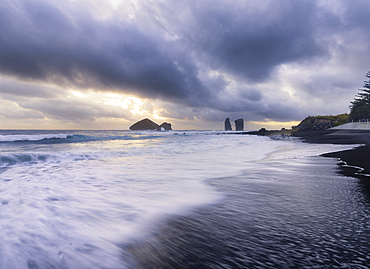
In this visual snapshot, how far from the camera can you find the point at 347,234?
1.91 meters

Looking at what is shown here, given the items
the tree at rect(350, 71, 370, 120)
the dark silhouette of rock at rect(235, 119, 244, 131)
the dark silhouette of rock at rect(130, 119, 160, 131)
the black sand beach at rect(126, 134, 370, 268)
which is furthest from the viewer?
the dark silhouette of rock at rect(130, 119, 160, 131)

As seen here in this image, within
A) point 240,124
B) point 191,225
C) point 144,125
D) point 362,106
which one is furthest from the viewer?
point 144,125

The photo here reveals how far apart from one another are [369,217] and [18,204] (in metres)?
5.63

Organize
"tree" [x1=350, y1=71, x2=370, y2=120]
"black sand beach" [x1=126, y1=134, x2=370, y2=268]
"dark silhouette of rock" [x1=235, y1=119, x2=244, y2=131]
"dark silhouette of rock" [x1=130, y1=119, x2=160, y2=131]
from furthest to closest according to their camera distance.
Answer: "dark silhouette of rock" [x1=130, y1=119, x2=160, y2=131]
"dark silhouette of rock" [x1=235, y1=119, x2=244, y2=131]
"tree" [x1=350, y1=71, x2=370, y2=120]
"black sand beach" [x1=126, y1=134, x2=370, y2=268]

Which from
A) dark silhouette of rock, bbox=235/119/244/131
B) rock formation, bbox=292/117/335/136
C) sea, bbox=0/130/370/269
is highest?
dark silhouette of rock, bbox=235/119/244/131

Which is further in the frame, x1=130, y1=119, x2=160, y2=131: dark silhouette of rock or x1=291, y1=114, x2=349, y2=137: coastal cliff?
x1=130, y1=119, x2=160, y2=131: dark silhouette of rock

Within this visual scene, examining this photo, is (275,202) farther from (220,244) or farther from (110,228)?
(110,228)

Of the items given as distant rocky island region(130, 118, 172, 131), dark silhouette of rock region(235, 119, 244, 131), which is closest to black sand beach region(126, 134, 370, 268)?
dark silhouette of rock region(235, 119, 244, 131)

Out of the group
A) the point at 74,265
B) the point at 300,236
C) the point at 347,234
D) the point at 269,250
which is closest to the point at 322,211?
the point at 347,234

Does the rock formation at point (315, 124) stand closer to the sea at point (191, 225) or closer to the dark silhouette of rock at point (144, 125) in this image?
the sea at point (191, 225)

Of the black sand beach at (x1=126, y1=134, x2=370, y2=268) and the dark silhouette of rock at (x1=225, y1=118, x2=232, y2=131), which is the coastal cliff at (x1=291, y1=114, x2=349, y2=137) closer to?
the black sand beach at (x1=126, y1=134, x2=370, y2=268)

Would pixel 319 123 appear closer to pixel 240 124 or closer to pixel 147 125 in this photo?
pixel 240 124

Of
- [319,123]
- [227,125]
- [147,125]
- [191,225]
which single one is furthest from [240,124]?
[191,225]

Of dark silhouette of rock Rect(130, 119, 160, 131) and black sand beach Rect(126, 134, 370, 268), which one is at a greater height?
dark silhouette of rock Rect(130, 119, 160, 131)
